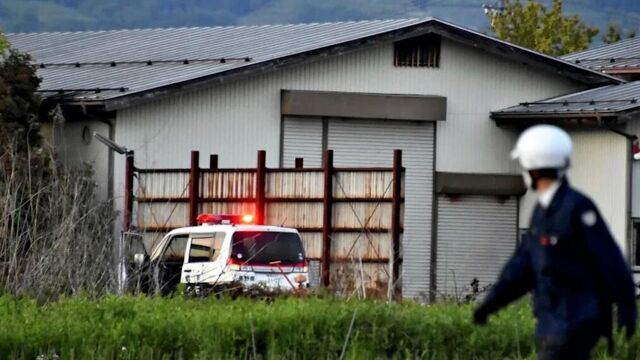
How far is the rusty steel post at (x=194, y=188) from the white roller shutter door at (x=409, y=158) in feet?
16.3

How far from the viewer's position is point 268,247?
2305cm

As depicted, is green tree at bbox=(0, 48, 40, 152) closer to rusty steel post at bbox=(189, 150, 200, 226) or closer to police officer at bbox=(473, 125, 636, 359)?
rusty steel post at bbox=(189, 150, 200, 226)

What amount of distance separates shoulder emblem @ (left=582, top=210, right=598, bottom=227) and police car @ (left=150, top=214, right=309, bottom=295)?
12768mm

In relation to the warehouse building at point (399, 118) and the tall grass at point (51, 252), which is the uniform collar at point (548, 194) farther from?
the warehouse building at point (399, 118)

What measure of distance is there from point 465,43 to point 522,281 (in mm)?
25587

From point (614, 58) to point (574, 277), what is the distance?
3280 cm

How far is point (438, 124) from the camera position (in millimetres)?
34375

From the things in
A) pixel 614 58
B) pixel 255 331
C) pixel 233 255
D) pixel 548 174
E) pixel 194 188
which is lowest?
pixel 255 331

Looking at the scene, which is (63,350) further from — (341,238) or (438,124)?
(438,124)

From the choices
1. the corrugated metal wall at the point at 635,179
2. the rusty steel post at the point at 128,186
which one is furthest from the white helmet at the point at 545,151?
the corrugated metal wall at the point at 635,179

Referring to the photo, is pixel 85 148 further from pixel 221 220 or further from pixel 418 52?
pixel 221 220

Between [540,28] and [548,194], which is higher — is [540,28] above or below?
above

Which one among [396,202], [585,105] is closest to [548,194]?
[396,202]

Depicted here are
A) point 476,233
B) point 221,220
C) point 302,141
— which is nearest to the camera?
point 221,220
